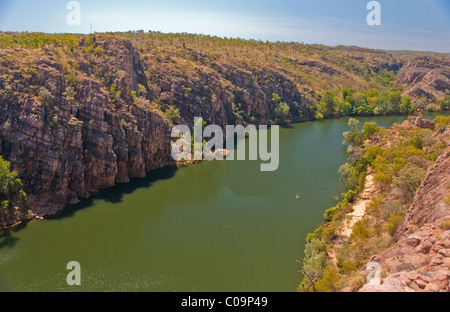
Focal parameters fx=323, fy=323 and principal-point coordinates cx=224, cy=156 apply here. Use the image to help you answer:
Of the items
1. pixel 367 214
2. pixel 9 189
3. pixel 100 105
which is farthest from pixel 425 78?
pixel 9 189

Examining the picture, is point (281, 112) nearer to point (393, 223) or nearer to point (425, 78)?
point (393, 223)

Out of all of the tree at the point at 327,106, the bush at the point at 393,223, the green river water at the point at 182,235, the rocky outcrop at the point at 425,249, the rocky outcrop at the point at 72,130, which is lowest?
the green river water at the point at 182,235

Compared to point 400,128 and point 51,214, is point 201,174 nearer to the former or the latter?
point 51,214

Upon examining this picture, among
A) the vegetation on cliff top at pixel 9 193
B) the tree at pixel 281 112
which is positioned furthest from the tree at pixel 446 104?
the vegetation on cliff top at pixel 9 193

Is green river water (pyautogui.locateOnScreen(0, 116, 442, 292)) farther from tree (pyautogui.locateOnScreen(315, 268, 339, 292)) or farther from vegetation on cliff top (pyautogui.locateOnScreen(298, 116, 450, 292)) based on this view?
tree (pyautogui.locateOnScreen(315, 268, 339, 292))

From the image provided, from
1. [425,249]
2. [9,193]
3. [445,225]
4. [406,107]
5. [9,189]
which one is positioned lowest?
[9,193]

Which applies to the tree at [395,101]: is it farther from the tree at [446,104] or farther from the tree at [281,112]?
the tree at [281,112]

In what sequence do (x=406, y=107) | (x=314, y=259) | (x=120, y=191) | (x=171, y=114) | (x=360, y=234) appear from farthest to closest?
1. (x=406, y=107)
2. (x=171, y=114)
3. (x=120, y=191)
4. (x=360, y=234)
5. (x=314, y=259)

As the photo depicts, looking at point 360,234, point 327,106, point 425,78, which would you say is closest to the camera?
point 360,234
